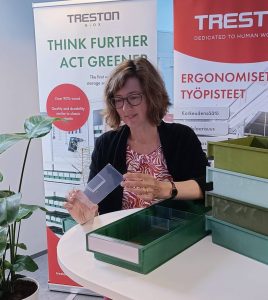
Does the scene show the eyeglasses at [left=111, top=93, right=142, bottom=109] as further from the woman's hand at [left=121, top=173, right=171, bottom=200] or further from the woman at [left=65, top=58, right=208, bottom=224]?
the woman's hand at [left=121, top=173, right=171, bottom=200]


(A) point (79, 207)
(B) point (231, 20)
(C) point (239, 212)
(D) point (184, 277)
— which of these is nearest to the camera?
(D) point (184, 277)

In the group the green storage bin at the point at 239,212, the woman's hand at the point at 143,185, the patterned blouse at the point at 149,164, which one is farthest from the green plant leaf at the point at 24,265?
the green storage bin at the point at 239,212

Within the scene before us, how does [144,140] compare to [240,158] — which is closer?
[240,158]

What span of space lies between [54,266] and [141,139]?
147cm

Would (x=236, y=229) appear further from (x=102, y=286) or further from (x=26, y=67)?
(x=26, y=67)

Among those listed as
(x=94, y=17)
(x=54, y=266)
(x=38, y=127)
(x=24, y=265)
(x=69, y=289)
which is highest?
(x=94, y=17)

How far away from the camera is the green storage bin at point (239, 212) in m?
1.03

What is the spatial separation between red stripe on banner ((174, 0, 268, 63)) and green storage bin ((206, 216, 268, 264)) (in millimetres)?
1404

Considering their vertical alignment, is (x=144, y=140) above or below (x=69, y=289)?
above

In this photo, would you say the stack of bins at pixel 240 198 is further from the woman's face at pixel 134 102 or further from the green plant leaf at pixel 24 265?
the green plant leaf at pixel 24 265

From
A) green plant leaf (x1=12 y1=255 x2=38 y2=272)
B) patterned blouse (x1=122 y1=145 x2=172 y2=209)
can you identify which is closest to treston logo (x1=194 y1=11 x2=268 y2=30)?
patterned blouse (x1=122 y1=145 x2=172 y2=209)

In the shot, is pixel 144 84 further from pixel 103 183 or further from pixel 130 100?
pixel 103 183

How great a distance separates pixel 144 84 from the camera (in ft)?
5.89

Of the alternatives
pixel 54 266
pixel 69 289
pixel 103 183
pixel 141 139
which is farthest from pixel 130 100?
pixel 69 289
